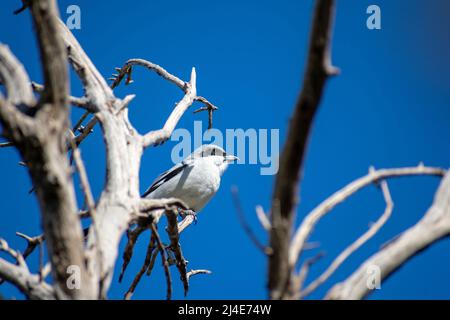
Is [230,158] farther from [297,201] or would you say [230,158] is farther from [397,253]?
[297,201]

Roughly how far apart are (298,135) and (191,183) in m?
4.55

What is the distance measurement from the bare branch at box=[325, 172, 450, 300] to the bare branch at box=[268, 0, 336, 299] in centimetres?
60

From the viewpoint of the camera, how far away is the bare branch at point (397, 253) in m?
2.75

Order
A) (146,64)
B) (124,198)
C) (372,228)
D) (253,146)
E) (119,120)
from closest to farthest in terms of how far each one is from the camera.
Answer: (372,228), (124,198), (119,120), (146,64), (253,146)

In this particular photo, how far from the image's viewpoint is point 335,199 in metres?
2.84

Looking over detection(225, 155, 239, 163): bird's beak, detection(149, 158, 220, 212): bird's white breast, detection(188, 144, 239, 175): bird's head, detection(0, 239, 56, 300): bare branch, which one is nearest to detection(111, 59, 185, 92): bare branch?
detection(149, 158, 220, 212): bird's white breast

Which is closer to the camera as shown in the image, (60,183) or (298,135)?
(298,135)

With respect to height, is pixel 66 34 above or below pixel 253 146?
above

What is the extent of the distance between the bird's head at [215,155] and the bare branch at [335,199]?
15.3 ft

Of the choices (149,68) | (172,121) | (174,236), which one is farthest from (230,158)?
(174,236)
